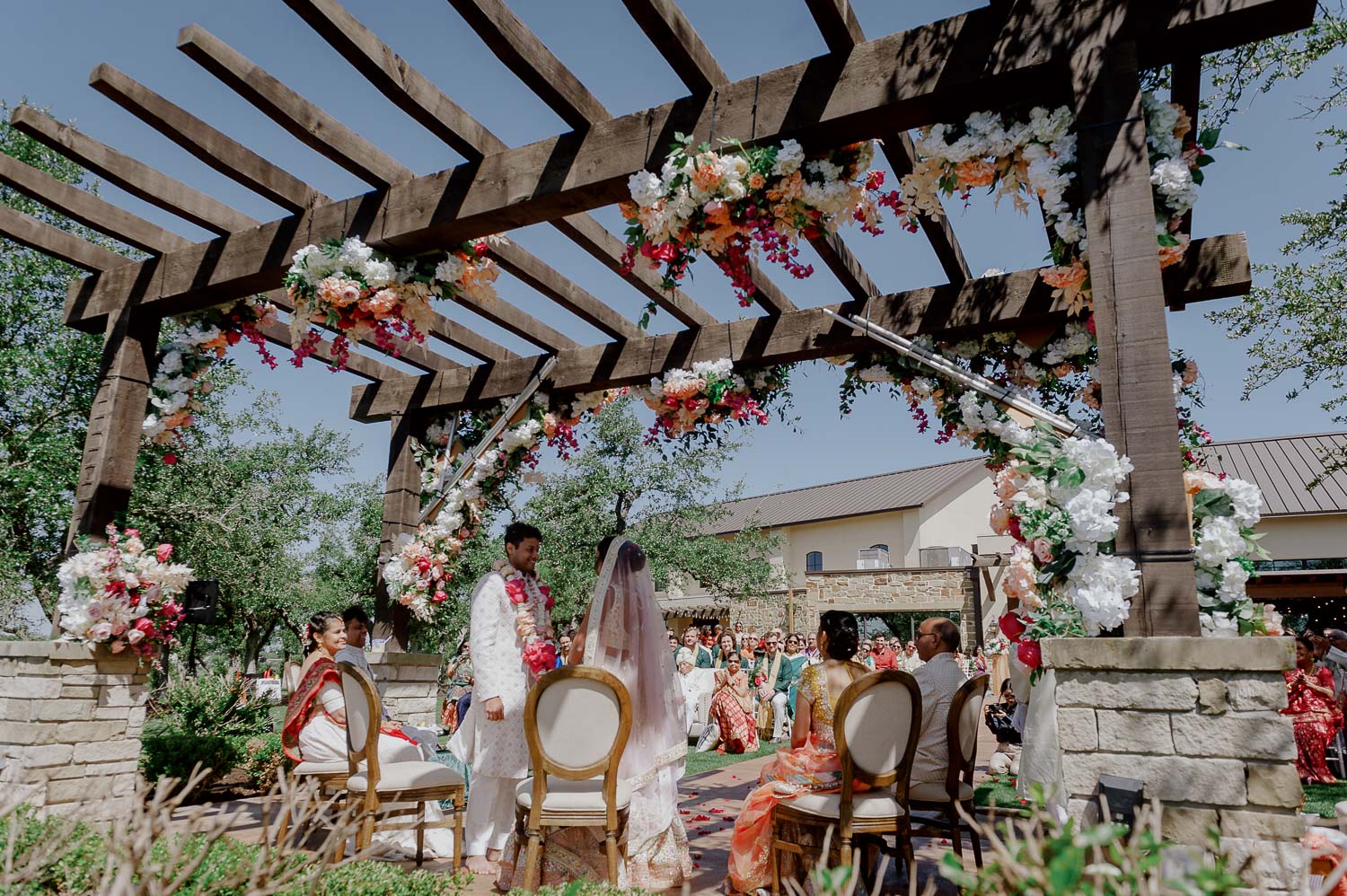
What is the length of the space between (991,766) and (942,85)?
281 inches

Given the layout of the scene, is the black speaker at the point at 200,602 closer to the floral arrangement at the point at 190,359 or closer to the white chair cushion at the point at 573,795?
the floral arrangement at the point at 190,359

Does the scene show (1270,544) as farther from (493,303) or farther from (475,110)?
(475,110)

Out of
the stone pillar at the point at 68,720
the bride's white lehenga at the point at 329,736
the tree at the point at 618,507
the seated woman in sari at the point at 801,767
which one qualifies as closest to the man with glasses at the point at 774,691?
the tree at the point at 618,507

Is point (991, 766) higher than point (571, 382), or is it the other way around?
point (571, 382)

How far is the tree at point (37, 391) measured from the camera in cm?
1098

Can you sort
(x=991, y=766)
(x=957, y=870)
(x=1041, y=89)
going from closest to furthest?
(x=957, y=870)
(x=1041, y=89)
(x=991, y=766)

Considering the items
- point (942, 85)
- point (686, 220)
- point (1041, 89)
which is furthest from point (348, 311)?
point (1041, 89)

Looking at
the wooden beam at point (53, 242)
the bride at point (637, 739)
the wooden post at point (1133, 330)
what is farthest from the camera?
the wooden beam at point (53, 242)

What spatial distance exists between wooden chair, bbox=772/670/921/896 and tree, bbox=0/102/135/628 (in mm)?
11012

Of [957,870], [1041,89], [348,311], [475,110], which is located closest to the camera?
[957,870]

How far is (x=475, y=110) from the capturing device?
4738mm

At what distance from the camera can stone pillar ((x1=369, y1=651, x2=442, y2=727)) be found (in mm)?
7355

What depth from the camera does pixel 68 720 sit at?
5074 millimetres

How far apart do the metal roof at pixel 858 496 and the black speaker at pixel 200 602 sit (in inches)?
965
